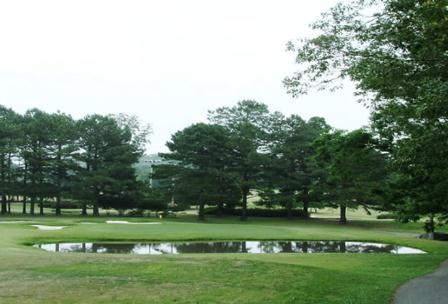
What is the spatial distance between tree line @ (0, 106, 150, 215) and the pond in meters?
32.1

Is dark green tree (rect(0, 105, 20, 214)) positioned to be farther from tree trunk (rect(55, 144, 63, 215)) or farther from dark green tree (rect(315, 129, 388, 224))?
dark green tree (rect(315, 129, 388, 224))

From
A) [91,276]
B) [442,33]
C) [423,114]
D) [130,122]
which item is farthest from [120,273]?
[130,122]

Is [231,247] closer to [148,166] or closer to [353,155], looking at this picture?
[353,155]

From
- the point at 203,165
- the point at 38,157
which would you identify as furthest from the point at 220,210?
the point at 38,157

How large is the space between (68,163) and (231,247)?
131 ft

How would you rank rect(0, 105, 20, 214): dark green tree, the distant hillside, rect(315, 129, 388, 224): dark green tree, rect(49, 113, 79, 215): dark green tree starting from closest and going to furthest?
rect(315, 129, 388, 224): dark green tree, rect(0, 105, 20, 214): dark green tree, rect(49, 113, 79, 215): dark green tree, the distant hillside

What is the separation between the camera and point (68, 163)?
64.4 meters

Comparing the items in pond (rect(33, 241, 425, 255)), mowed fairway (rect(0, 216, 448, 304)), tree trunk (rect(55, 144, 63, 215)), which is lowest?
pond (rect(33, 241, 425, 255))

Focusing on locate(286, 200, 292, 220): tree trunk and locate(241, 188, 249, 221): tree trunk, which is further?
locate(286, 200, 292, 220): tree trunk

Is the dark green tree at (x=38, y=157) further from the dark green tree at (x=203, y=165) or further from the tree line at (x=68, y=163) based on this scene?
the dark green tree at (x=203, y=165)

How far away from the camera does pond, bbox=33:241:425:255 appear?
2843 cm

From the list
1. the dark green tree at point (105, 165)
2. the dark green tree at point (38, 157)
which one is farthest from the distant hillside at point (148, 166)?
the dark green tree at point (38, 157)

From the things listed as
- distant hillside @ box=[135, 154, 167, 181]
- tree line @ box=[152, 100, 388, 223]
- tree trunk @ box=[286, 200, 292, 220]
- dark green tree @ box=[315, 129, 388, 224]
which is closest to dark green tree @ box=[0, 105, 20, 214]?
distant hillside @ box=[135, 154, 167, 181]

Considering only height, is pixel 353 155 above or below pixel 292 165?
below
